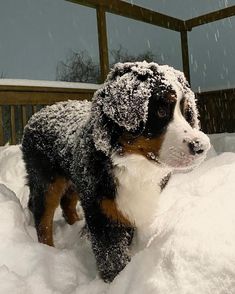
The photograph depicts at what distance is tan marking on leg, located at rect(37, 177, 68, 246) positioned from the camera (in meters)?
2.98

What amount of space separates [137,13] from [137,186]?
534 centimetres

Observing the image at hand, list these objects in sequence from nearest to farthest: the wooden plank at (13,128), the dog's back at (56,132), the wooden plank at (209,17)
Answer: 1. the dog's back at (56,132)
2. the wooden plank at (13,128)
3. the wooden plank at (209,17)

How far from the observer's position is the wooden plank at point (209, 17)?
7.56 metres

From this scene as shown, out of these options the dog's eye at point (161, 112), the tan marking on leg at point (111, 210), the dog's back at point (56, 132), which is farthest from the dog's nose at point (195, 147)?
the dog's back at point (56, 132)

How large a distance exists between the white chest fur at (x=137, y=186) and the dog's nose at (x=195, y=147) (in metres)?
0.28

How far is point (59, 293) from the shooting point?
2018 mm

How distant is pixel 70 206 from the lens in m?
3.51

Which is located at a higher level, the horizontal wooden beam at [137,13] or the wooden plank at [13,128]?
the horizontal wooden beam at [137,13]

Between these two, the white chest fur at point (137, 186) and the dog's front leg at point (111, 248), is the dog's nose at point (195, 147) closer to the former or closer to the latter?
the white chest fur at point (137, 186)

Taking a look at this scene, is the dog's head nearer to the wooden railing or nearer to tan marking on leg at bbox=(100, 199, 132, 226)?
tan marking on leg at bbox=(100, 199, 132, 226)

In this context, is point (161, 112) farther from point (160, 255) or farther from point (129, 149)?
point (160, 255)

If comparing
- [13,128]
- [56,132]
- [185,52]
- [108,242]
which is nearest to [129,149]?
[108,242]

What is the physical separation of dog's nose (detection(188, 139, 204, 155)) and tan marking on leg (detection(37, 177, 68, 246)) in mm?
1369

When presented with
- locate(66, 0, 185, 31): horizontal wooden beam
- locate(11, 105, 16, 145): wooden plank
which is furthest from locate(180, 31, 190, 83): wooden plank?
locate(11, 105, 16, 145): wooden plank
